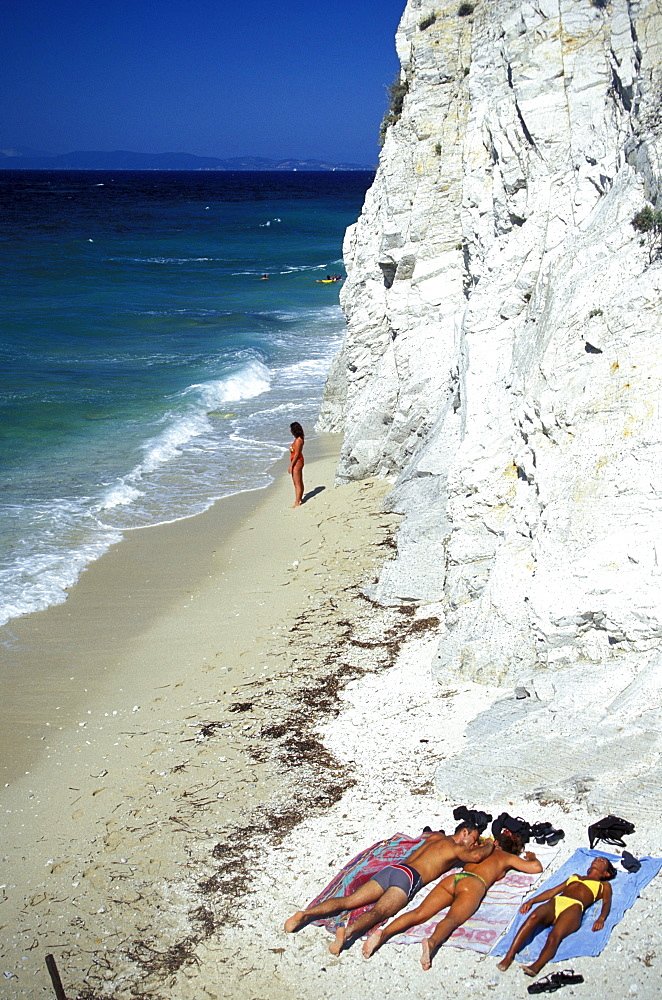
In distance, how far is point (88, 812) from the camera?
252 inches

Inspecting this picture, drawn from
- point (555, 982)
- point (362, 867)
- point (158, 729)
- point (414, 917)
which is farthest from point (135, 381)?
point (555, 982)

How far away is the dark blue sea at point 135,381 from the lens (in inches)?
508

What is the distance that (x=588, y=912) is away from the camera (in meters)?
4.42

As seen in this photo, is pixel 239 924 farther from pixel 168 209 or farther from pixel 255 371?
pixel 168 209

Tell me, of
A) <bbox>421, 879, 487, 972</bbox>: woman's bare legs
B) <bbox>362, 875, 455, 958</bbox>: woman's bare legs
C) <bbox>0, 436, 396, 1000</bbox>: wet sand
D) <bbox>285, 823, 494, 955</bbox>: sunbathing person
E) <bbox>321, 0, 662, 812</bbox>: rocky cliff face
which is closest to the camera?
<bbox>421, 879, 487, 972</bbox>: woman's bare legs

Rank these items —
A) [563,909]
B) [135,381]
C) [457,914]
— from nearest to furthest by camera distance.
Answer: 1. [563,909]
2. [457,914]
3. [135,381]

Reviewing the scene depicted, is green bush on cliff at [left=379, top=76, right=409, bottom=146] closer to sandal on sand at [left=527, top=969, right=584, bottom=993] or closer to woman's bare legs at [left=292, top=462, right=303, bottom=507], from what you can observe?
woman's bare legs at [left=292, top=462, right=303, bottom=507]

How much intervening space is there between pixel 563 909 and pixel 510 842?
21.9 inches

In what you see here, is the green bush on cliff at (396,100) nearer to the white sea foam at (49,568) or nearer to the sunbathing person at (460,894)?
the white sea foam at (49,568)

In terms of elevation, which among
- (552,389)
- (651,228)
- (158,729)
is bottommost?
(158,729)

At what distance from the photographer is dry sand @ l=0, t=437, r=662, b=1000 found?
472cm

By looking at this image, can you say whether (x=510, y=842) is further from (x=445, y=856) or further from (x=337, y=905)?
(x=337, y=905)

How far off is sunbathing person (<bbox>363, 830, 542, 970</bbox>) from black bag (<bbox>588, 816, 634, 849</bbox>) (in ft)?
1.14

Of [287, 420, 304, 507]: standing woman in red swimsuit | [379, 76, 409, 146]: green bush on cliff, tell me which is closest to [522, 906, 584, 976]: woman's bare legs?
[287, 420, 304, 507]: standing woman in red swimsuit
